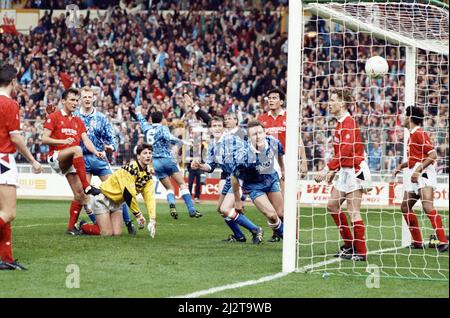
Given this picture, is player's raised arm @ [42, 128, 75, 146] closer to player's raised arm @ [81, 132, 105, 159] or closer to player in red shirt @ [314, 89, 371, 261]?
player's raised arm @ [81, 132, 105, 159]

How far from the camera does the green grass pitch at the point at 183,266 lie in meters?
7.83

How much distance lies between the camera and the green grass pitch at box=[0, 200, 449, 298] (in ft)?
25.7

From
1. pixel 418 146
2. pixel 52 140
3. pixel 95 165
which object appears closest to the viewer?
pixel 418 146

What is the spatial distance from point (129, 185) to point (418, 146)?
166 inches

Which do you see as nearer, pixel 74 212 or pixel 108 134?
pixel 74 212

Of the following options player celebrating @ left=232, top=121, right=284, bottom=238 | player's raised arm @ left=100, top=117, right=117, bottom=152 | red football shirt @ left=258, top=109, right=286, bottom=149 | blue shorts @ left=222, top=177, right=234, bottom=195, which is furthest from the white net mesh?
player's raised arm @ left=100, top=117, right=117, bottom=152

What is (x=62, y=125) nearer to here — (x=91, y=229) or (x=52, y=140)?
(x=52, y=140)

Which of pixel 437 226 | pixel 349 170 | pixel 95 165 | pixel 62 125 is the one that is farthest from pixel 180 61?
pixel 349 170

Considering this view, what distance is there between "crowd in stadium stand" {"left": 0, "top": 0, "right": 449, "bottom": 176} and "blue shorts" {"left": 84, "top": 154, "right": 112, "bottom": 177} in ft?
37.7

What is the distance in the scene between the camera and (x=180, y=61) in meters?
30.2

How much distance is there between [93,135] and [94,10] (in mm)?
19591

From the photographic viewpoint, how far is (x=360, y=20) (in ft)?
37.9

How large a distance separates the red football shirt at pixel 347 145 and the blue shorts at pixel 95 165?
4.75 meters
